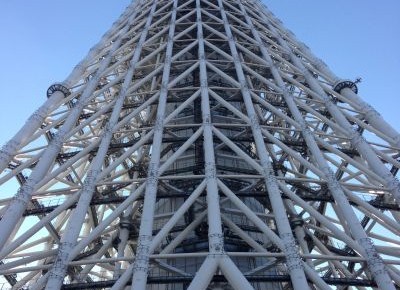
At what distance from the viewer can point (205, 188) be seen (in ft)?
52.3

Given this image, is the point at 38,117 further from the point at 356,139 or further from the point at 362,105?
the point at 362,105

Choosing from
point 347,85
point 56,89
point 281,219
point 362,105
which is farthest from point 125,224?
point 347,85

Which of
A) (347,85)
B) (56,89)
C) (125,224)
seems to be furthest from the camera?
(347,85)

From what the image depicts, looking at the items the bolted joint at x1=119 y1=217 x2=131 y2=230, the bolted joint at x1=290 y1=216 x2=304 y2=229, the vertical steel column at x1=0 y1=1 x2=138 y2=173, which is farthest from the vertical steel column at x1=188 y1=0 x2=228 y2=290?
the vertical steel column at x1=0 y1=1 x2=138 y2=173

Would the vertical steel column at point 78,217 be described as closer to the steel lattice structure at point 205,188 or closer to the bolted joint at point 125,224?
the steel lattice structure at point 205,188

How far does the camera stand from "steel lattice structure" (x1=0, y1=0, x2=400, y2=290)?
13602 mm

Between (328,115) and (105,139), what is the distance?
44.4ft

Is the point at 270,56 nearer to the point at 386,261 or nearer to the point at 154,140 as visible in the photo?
the point at 154,140

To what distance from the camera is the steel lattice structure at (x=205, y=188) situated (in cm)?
1360

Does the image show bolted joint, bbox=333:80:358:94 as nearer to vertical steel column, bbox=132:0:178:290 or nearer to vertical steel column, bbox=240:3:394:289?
vertical steel column, bbox=240:3:394:289

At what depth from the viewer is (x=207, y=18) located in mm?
35000

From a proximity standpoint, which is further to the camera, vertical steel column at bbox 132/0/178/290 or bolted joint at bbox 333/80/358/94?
bolted joint at bbox 333/80/358/94

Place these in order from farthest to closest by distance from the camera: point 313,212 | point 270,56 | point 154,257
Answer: point 270,56 → point 313,212 → point 154,257

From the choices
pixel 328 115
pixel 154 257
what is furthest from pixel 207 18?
pixel 154 257
